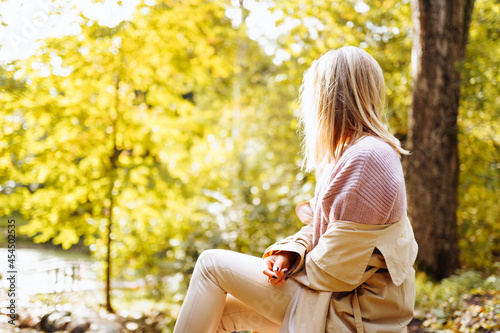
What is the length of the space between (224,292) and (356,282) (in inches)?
21.2

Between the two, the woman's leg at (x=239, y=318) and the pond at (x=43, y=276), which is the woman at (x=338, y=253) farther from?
the pond at (x=43, y=276)

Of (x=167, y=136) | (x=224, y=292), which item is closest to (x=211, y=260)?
(x=224, y=292)

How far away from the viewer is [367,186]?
1.61 m

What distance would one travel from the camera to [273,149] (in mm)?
6699

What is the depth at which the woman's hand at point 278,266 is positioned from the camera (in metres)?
1.70

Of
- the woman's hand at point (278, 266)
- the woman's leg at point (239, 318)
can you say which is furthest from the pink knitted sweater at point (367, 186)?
the woman's leg at point (239, 318)

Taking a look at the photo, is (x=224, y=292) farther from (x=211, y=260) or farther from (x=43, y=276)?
(x=43, y=276)

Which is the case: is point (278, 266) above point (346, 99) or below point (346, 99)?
below

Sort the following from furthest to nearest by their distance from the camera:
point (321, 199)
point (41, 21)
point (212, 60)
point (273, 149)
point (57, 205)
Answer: point (273, 149), point (212, 60), point (57, 205), point (41, 21), point (321, 199)

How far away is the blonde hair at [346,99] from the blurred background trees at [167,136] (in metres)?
2.09

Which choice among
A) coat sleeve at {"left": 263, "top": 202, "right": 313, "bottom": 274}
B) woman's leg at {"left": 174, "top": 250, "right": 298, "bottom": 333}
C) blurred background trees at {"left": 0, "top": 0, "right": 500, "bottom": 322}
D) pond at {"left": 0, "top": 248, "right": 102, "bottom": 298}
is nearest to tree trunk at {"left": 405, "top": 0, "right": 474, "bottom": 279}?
blurred background trees at {"left": 0, "top": 0, "right": 500, "bottom": 322}

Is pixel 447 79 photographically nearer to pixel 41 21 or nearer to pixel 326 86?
pixel 326 86

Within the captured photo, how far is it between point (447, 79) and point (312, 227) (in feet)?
9.30

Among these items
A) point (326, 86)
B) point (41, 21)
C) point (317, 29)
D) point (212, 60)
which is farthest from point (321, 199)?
point (317, 29)
